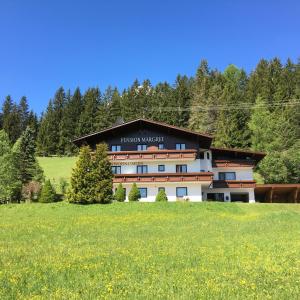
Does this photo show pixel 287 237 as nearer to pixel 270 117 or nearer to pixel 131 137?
pixel 131 137

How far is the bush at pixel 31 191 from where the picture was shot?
49.4 m

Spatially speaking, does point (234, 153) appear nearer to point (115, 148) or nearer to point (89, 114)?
point (115, 148)

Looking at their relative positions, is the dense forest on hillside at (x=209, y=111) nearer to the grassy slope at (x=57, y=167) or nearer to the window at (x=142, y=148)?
the grassy slope at (x=57, y=167)

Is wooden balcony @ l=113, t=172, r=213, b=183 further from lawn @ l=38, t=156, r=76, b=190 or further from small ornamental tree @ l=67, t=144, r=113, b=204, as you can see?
lawn @ l=38, t=156, r=76, b=190

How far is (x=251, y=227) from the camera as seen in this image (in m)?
23.4

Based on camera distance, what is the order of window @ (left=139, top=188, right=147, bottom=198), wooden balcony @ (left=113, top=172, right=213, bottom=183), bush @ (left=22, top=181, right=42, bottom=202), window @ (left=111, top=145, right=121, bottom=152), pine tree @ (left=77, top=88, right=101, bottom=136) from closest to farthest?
wooden balcony @ (left=113, top=172, right=213, bottom=183), window @ (left=139, top=188, right=147, bottom=198), window @ (left=111, top=145, right=121, bottom=152), bush @ (left=22, top=181, right=42, bottom=202), pine tree @ (left=77, top=88, right=101, bottom=136)

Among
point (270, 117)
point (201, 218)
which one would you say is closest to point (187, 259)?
point (201, 218)

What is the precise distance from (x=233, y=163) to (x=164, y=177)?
1007 centimetres

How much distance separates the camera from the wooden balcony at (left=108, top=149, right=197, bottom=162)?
152ft

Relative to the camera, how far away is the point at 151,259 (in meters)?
13.2

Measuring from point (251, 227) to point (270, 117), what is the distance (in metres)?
47.2

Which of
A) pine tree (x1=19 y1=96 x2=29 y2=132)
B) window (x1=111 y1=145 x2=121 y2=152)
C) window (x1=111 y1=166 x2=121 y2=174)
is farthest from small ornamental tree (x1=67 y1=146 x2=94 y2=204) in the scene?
pine tree (x1=19 y1=96 x2=29 y2=132)

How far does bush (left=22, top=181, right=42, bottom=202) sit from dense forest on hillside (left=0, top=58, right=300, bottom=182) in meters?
23.1

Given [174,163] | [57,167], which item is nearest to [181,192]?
[174,163]
